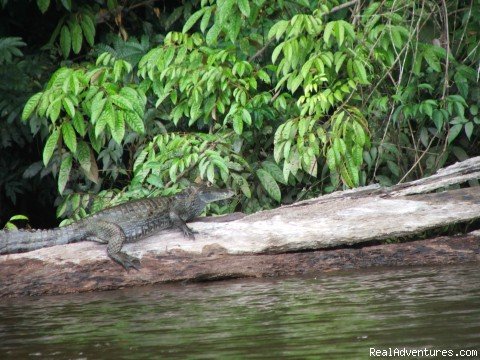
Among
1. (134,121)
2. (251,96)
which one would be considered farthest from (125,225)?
(251,96)

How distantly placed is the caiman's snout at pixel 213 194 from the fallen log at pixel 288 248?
27.9 inches

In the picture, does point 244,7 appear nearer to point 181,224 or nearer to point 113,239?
point 181,224

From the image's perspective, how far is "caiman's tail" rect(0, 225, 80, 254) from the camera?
6.54m

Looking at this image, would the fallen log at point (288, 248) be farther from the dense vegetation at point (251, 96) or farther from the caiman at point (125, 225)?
the dense vegetation at point (251, 96)

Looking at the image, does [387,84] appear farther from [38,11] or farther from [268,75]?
[38,11]

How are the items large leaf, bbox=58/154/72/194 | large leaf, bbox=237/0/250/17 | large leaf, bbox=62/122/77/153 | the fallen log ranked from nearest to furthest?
the fallen log < large leaf, bbox=237/0/250/17 < large leaf, bbox=62/122/77/153 < large leaf, bbox=58/154/72/194

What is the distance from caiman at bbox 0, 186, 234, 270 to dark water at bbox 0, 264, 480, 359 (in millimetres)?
516

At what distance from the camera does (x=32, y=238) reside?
21.6ft

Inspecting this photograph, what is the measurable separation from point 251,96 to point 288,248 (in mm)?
2196

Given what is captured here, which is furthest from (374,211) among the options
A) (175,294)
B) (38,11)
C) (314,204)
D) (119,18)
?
(38,11)

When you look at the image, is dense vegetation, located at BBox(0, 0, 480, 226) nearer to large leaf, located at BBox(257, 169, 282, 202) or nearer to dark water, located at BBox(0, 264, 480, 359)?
large leaf, located at BBox(257, 169, 282, 202)

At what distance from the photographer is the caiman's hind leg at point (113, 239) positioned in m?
6.32

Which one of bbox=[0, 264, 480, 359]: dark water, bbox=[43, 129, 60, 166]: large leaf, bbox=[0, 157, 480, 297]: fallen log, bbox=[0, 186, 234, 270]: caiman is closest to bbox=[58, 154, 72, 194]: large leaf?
bbox=[43, 129, 60, 166]: large leaf

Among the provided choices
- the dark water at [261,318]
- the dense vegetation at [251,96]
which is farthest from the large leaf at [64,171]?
the dark water at [261,318]
